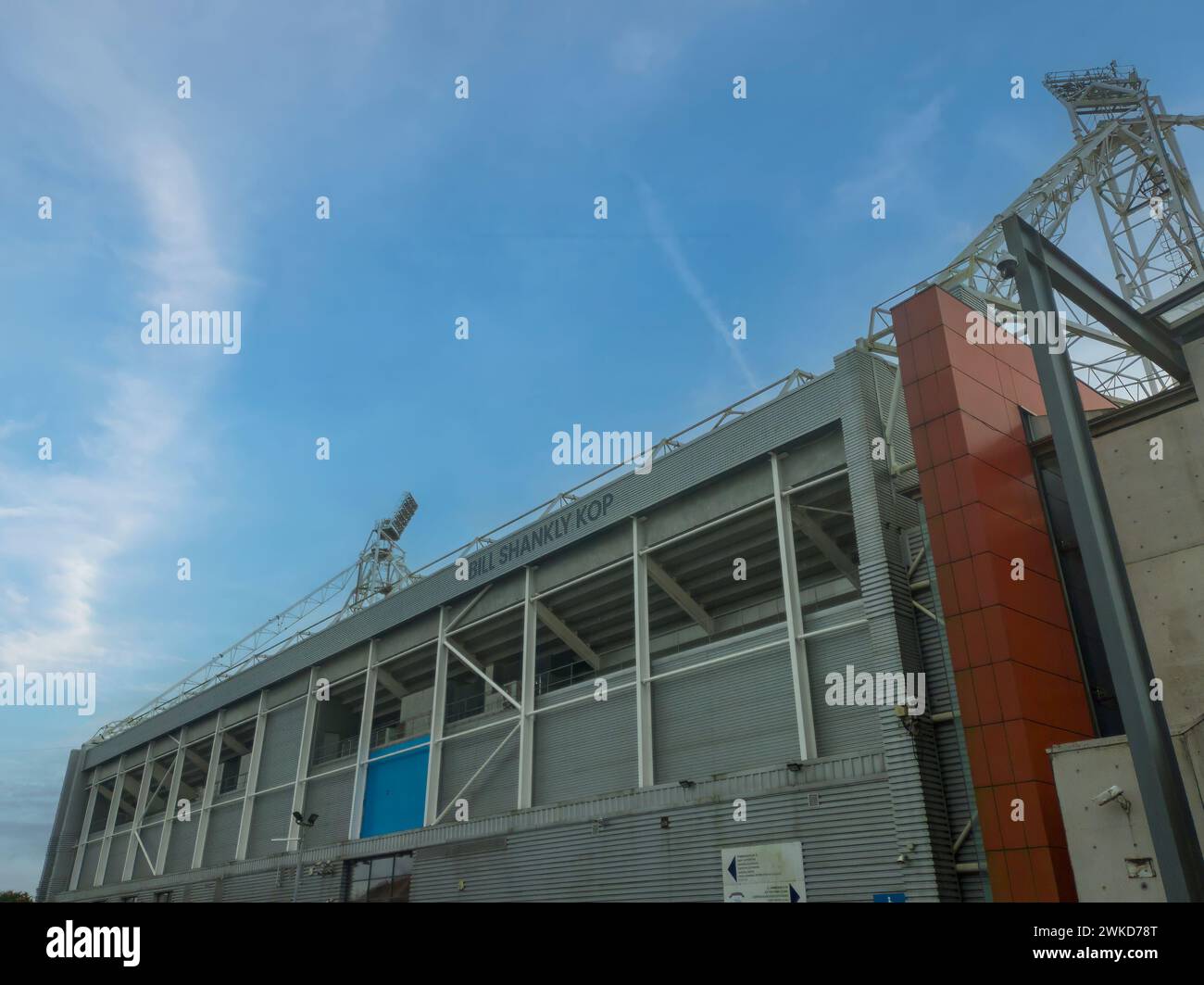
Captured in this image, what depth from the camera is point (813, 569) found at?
31109mm

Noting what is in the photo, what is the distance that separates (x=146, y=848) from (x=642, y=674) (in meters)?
38.9

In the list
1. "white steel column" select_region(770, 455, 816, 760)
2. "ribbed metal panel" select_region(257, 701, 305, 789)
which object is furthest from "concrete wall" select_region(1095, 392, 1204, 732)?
"ribbed metal panel" select_region(257, 701, 305, 789)

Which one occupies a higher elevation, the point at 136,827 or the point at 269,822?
the point at 136,827

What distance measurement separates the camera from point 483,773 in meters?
32.3

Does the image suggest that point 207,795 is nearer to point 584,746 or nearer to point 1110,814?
point 584,746

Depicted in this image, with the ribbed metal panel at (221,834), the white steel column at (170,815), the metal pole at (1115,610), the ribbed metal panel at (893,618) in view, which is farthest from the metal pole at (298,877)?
the metal pole at (1115,610)

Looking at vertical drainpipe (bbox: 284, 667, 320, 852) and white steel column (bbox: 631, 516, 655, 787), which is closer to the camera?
white steel column (bbox: 631, 516, 655, 787)

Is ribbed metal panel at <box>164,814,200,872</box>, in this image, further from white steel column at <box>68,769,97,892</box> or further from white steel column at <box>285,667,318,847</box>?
white steel column at <box>68,769,97,892</box>

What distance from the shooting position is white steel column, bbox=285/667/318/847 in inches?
1582

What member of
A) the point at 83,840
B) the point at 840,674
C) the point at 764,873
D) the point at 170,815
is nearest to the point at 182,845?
the point at 170,815

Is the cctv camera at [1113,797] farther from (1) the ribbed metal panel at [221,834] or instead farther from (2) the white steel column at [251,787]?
(1) the ribbed metal panel at [221,834]

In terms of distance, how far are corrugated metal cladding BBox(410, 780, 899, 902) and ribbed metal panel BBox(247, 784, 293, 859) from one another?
1166 cm
